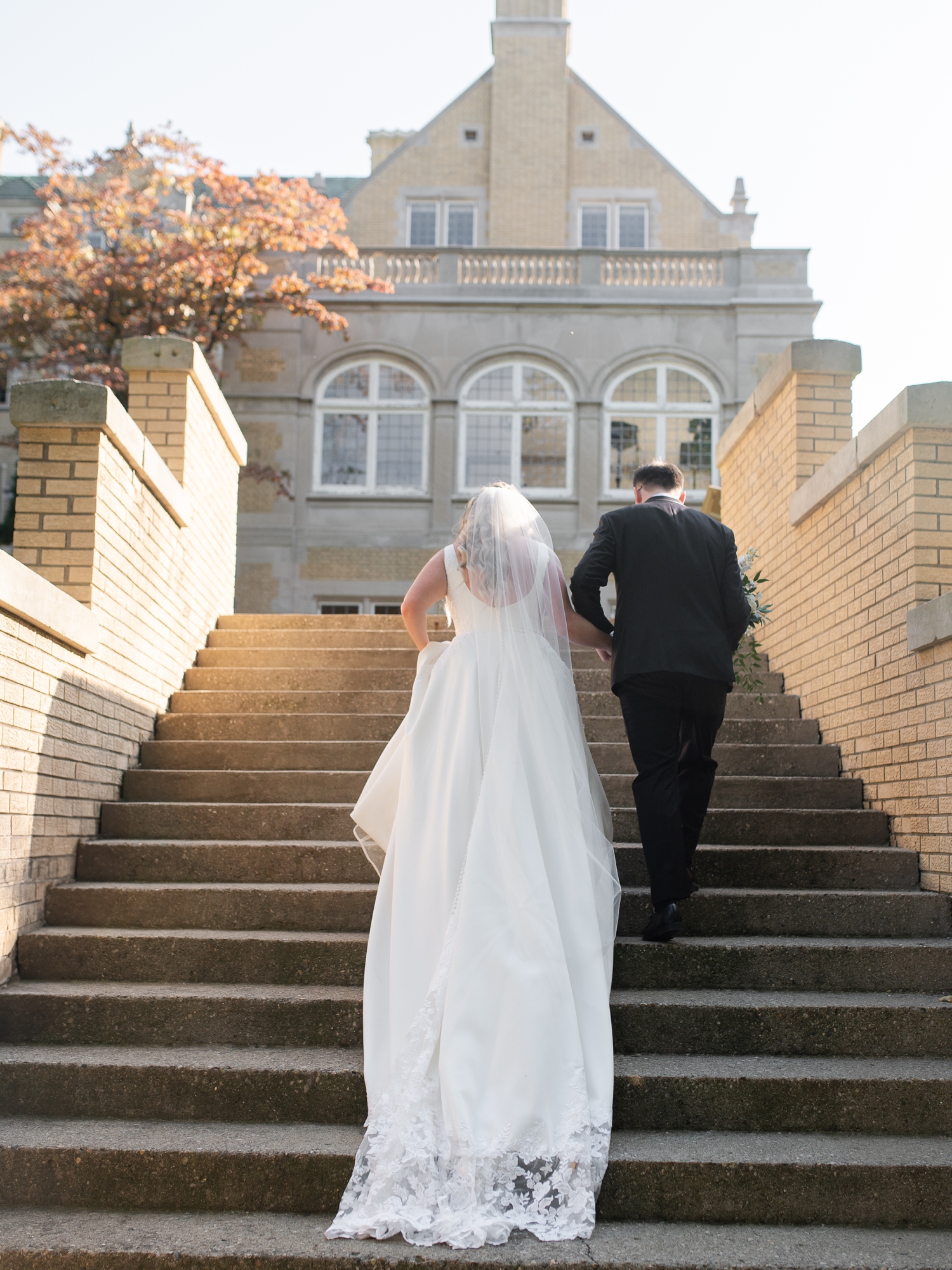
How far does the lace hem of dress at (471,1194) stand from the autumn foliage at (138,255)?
1399 cm

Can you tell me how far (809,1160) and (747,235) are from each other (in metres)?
20.3

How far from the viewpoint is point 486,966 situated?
3078 mm

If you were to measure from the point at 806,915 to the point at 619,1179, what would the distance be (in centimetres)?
154

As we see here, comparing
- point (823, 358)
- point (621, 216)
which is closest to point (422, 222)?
point (621, 216)

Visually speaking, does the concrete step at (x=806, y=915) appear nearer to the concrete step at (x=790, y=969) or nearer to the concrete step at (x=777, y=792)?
the concrete step at (x=790, y=969)

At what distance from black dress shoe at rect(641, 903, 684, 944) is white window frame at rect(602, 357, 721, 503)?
14.3 meters

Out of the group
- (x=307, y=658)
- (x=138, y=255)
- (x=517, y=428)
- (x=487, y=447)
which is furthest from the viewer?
(x=487, y=447)

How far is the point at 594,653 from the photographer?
6652 mm

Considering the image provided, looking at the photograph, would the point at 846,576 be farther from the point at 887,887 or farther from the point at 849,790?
the point at 887,887

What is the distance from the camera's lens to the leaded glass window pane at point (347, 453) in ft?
58.9

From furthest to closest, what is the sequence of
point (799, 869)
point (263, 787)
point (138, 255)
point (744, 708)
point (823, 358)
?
point (138, 255)
point (823, 358)
point (744, 708)
point (263, 787)
point (799, 869)

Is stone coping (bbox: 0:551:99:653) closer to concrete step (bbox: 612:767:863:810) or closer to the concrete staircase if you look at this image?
the concrete staircase

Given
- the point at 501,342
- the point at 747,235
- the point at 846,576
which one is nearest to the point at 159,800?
the point at 846,576

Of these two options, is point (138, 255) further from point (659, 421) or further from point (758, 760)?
point (758, 760)
